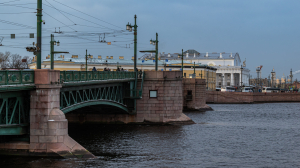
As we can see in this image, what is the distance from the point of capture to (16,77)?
675 inches

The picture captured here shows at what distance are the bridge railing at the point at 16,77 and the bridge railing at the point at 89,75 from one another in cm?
198

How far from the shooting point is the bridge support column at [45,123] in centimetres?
1847

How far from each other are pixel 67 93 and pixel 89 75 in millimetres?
1444

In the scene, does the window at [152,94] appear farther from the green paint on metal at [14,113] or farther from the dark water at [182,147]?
the green paint on metal at [14,113]

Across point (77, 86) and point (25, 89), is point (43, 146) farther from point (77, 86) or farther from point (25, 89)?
point (77, 86)

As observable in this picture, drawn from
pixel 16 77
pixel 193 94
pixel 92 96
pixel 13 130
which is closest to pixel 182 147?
pixel 92 96

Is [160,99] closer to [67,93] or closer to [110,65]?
[67,93]

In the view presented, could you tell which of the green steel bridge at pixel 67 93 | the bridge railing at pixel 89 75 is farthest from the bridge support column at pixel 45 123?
the bridge railing at pixel 89 75

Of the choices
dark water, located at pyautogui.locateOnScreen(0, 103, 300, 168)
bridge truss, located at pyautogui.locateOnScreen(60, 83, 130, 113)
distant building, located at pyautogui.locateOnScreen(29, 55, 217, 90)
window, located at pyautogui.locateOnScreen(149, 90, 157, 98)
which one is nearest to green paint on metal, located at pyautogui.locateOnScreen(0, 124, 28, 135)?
dark water, located at pyautogui.locateOnScreen(0, 103, 300, 168)

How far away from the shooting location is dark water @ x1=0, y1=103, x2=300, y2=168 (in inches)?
769

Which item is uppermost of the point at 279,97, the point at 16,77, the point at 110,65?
the point at 110,65

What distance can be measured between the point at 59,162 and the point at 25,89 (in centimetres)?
298

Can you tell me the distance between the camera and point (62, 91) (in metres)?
21.4

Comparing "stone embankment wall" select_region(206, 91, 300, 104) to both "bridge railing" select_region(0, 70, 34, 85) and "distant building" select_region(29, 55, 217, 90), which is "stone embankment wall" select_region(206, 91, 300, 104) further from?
"bridge railing" select_region(0, 70, 34, 85)
